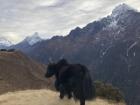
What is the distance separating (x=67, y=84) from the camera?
72.6 ft

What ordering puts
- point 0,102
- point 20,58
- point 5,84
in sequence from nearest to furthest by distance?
1. point 0,102
2. point 5,84
3. point 20,58

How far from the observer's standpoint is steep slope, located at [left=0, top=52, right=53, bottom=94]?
2170 inches

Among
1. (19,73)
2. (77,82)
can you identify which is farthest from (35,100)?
(19,73)

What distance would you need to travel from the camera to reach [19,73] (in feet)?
204

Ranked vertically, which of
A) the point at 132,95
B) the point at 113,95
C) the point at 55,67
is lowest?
the point at 132,95

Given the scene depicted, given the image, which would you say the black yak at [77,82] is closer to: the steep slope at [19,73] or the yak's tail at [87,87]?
the yak's tail at [87,87]

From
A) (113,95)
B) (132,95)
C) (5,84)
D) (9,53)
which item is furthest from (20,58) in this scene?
(132,95)

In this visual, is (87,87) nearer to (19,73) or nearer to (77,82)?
(77,82)

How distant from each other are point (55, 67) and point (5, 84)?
94.3ft

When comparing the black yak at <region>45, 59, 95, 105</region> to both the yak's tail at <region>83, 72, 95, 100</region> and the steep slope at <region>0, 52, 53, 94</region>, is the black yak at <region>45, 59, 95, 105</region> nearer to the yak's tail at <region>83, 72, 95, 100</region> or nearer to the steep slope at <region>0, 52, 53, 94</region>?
the yak's tail at <region>83, 72, 95, 100</region>

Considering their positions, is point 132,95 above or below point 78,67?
below

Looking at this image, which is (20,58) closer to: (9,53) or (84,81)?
(9,53)

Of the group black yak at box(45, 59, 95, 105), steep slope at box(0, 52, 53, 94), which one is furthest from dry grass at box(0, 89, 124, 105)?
steep slope at box(0, 52, 53, 94)

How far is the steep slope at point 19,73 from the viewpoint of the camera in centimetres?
5512
